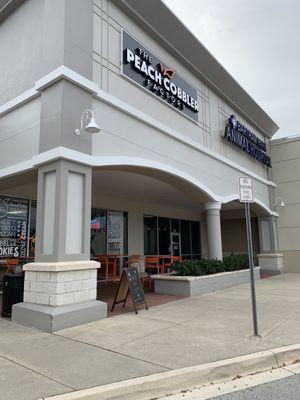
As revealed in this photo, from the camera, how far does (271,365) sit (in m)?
5.52

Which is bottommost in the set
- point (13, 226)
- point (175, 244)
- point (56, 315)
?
point (56, 315)

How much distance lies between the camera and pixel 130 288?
8.76 meters

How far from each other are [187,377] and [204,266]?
8188 mm

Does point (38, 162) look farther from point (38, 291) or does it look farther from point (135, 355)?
point (135, 355)

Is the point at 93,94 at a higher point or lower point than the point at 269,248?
higher

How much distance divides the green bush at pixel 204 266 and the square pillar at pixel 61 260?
4495mm

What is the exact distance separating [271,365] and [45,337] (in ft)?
12.7

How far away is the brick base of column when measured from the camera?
7.45m

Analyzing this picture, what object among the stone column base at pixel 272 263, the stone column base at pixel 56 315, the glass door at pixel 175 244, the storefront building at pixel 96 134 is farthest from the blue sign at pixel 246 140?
the stone column base at pixel 56 315

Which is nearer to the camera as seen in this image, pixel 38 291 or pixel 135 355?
pixel 135 355

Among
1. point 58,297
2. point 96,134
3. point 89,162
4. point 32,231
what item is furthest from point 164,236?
point 58,297

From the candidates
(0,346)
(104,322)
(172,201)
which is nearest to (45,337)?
(0,346)

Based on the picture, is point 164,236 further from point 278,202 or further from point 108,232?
point 278,202

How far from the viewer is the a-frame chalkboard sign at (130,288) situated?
348 inches
